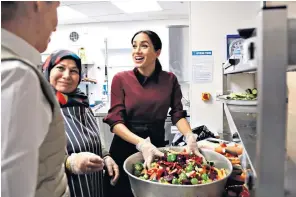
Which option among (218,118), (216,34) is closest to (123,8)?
(216,34)

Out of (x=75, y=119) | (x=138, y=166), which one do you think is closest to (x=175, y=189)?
(x=138, y=166)

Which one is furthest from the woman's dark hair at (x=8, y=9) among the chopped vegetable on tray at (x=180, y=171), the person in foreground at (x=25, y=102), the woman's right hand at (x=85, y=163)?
the chopped vegetable on tray at (x=180, y=171)

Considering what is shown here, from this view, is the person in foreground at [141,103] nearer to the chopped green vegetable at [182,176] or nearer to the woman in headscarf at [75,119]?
the woman in headscarf at [75,119]

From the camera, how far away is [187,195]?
910 millimetres

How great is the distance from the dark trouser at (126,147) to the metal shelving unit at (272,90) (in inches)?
50.3

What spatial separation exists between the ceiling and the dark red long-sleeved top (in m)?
2.84

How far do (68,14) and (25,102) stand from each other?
508cm

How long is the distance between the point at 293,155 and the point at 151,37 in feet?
3.52

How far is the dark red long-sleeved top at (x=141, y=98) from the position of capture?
170 centimetres

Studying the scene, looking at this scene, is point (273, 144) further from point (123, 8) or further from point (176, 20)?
point (176, 20)

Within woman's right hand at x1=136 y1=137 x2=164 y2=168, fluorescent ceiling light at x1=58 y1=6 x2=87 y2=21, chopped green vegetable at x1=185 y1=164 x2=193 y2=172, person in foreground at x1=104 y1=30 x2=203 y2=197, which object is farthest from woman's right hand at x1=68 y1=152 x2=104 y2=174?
fluorescent ceiling light at x1=58 y1=6 x2=87 y2=21

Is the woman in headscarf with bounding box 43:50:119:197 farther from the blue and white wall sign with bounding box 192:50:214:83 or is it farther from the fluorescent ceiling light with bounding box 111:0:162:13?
the fluorescent ceiling light with bounding box 111:0:162:13

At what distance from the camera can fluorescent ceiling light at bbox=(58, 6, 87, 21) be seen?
4.81 metres

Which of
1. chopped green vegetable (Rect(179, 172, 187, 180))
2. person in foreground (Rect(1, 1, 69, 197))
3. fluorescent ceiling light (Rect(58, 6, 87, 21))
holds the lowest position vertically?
chopped green vegetable (Rect(179, 172, 187, 180))
